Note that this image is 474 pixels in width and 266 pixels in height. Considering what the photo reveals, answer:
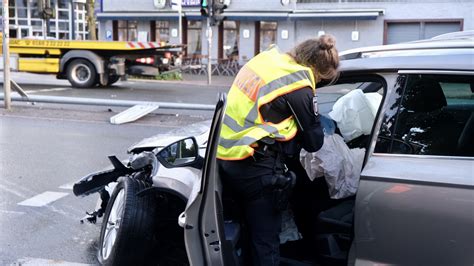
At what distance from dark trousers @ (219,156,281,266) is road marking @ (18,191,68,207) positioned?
330cm

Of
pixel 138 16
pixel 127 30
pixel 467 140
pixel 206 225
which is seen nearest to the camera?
pixel 467 140

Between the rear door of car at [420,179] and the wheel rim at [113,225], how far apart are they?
1697 mm

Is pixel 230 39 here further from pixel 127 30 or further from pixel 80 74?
pixel 80 74

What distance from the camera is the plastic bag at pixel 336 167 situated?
10.4 feet

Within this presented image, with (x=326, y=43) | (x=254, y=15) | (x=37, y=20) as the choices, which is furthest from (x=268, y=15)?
(x=326, y=43)

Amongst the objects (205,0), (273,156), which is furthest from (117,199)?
(205,0)

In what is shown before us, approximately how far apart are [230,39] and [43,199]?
24552mm

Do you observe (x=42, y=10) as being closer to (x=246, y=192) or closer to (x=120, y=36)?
(x=120, y=36)

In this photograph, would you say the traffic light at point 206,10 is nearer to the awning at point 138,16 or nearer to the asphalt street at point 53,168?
the awning at point 138,16

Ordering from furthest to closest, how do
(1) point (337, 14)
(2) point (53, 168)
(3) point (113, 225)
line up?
(1) point (337, 14) < (2) point (53, 168) < (3) point (113, 225)

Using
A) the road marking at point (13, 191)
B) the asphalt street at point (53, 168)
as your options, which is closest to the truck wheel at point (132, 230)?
the asphalt street at point (53, 168)

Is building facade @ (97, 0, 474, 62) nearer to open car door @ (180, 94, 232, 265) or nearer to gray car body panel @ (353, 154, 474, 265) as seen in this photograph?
open car door @ (180, 94, 232, 265)

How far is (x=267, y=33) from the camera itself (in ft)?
94.7

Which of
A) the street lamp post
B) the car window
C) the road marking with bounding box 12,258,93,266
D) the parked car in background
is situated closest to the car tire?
the street lamp post
